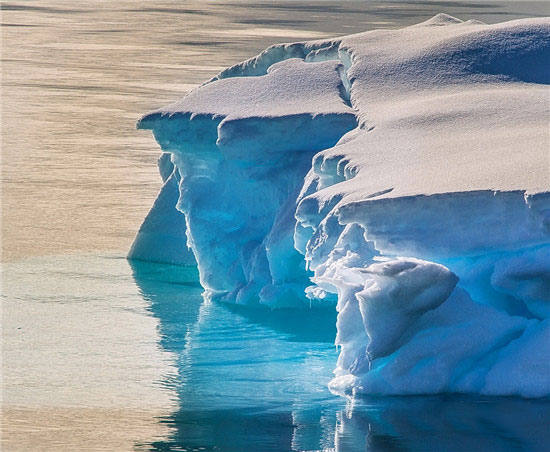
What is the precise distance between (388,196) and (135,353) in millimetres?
2263

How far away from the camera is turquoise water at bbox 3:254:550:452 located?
7.09 meters

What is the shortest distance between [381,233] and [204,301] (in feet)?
10.0

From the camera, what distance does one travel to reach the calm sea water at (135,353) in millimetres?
7129

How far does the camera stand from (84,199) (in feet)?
47.3

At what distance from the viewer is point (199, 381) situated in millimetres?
8148

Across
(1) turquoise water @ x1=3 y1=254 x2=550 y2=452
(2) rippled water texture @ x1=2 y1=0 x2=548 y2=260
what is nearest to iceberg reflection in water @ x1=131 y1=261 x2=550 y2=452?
(1) turquoise water @ x1=3 y1=254 x2=550 y2=452

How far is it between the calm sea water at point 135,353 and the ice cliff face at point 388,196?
0.28 metres

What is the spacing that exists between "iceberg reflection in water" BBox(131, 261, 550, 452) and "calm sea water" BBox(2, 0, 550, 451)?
1 cm

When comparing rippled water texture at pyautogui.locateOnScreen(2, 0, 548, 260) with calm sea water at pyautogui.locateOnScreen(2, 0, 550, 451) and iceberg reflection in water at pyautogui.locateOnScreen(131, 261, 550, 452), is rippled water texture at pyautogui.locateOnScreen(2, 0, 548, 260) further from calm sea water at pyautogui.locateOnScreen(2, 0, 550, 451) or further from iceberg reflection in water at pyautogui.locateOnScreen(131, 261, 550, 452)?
iceberg reflection in water at pyautogui.locateOnScreen(131, 261, 550, 452)

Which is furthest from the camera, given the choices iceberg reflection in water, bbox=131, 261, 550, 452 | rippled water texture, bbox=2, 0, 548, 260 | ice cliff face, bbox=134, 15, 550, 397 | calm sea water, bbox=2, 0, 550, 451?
rippled water texture, bbox=2, 0, 548, 260

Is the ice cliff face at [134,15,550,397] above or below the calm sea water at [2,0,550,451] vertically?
above

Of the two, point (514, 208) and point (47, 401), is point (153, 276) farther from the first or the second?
point (514, 208)

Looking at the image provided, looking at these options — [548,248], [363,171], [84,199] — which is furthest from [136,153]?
[548,248]

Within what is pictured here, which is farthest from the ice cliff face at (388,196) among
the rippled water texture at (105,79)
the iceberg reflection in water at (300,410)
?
the rippled water texture at (105,79)
